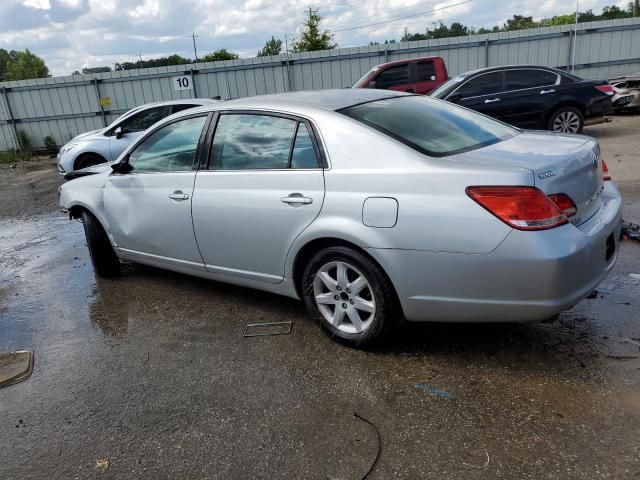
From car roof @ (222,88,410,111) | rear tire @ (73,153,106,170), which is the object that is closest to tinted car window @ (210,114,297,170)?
car roof @ (222,88,410,111)

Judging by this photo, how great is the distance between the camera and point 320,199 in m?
3.20

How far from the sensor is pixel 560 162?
284cm

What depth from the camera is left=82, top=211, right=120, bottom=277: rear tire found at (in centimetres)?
495

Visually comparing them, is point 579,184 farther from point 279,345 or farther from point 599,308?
point 279,345

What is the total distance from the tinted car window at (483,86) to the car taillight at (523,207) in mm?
8548

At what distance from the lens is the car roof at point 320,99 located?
3537 mm

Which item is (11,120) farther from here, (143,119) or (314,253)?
(314,253)

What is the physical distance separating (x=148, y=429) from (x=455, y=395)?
166 cm

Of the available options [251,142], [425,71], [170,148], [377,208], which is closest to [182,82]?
[425,71]

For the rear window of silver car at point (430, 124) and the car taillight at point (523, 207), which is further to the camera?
the rear window of silver car at point (430, 124)

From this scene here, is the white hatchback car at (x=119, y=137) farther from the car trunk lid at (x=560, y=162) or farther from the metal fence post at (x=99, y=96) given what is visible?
the car trunk lid at (x=560, y=162)

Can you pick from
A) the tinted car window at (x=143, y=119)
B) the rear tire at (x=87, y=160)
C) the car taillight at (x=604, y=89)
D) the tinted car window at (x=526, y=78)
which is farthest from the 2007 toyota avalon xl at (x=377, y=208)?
the car taillight at (x=604, y=89)

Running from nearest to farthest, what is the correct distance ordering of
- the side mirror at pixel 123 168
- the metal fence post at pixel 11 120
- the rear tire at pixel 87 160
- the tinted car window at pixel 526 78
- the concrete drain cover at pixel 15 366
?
the concrete drain cover at pixel 15 366, the side mirror at pixel 123 168, the tinted car window at pixel 526 78, the rear tire at pixel 87 160, the metal fence post at pixel 11 120

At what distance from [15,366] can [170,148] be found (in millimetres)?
1956
